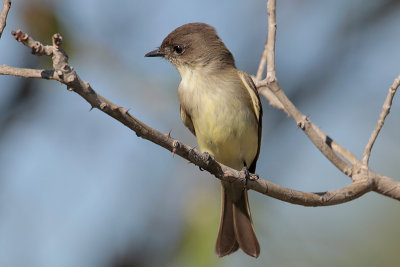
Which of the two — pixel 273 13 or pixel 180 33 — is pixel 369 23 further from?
pixel 273 13

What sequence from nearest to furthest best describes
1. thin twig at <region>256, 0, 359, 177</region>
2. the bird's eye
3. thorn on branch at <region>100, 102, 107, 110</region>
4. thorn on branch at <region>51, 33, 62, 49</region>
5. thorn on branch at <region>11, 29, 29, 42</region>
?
1. thorn on branch at <region>11, 29, 29, 42</region>
2. thorn on branch at <region>51, 33, 62, 49</region>
3. thorn on branch at <region>100, 102, 107, 110</region>
4. thin twig at <region>256, 0, 359, 177</region>
5. the bird's eye

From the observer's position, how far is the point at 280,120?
6.33 metres

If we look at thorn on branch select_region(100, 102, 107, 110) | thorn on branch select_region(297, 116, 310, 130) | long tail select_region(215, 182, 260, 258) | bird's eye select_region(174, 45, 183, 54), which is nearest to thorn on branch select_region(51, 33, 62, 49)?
thorn on branch select_region(100, 102, 107, 110)

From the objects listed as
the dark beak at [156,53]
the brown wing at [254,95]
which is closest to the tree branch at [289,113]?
the brown wing at [254,95]

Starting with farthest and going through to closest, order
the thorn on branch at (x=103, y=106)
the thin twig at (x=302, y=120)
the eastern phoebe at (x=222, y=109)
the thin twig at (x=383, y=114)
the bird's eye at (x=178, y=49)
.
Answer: the bird's eye at (x=178, y=49), the eastern phoebe at (x=222, y=109), the thin twig at (x=302, y=120), the thin twig at (x=383, y=114), the thorn on branch at (x=103, y=106)

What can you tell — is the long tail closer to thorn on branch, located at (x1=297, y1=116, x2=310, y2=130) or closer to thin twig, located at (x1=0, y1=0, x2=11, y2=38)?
thorn on branch, located at (x1=297, y1=116, x2=310, y2=130)

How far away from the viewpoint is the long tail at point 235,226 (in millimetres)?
4484

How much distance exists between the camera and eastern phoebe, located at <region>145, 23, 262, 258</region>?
4461 mm

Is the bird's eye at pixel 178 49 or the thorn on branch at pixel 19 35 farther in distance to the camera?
the bird's eye at pixel 178 49

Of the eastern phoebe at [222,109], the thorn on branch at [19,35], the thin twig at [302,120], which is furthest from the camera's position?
the eastern phoebe at [222,109]

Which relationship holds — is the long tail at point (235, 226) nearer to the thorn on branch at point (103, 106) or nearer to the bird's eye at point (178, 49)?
the bird's eye at point (178, 49)

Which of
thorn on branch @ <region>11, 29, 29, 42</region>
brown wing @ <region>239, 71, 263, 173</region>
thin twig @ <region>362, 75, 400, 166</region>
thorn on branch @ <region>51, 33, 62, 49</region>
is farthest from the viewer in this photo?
brown wing @ <region>239, 71, 263, 173</region>

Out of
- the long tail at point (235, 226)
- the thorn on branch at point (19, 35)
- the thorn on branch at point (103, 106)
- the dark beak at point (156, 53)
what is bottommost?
the thorn on branch at point (19, 35)

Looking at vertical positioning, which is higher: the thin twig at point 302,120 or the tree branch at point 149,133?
the thin twig at point 302,120
